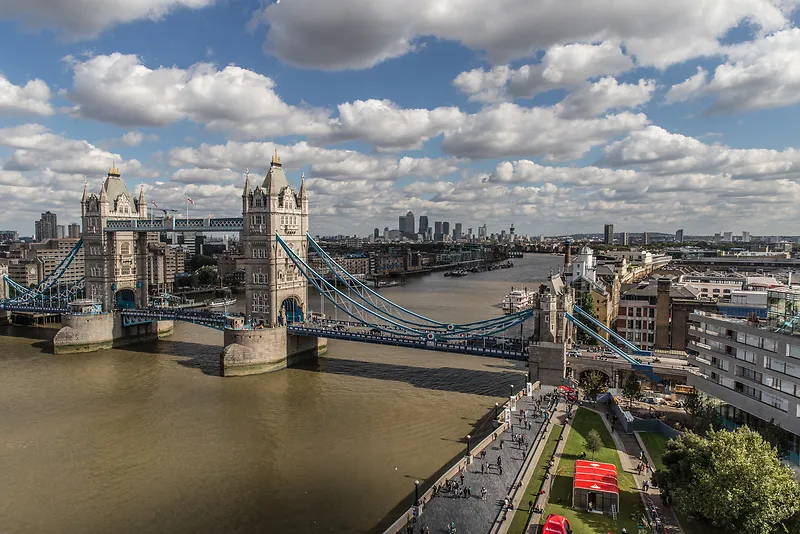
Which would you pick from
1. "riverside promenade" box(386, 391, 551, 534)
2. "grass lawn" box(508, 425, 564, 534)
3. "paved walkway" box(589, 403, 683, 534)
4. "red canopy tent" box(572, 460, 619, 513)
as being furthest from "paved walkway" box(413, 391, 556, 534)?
"paved walkway" box(589, 403, 683, 534)

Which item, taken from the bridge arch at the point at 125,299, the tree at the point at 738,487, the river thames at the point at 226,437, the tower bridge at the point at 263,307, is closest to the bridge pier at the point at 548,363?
the tower bridge at the point at 263,307

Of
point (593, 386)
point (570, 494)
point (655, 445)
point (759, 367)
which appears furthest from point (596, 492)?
point (593, 386)

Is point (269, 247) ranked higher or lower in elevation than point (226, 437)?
higher

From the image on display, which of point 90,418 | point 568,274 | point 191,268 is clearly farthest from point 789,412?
point 191,268

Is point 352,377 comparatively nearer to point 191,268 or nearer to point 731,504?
point 731,504

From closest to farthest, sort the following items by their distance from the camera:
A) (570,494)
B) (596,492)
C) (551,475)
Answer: (596,492)
(570,494)
(551,475)

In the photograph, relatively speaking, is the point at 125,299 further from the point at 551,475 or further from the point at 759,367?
the point at 759,367

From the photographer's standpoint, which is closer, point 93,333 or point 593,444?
point 593,444
